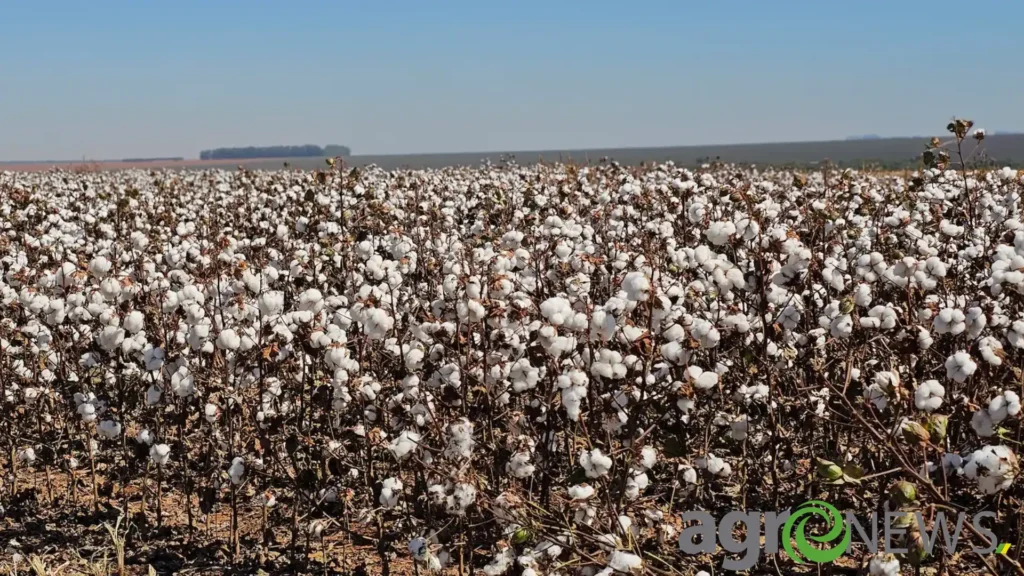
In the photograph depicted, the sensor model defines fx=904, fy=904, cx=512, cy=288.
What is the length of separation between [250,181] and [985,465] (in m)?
13.4

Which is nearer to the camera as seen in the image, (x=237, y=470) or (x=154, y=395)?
(x=237, y=470)

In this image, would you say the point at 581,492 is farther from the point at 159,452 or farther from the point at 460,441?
the point at 159,452

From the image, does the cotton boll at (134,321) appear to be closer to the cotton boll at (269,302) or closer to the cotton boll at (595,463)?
the cotton boll at (269,302)

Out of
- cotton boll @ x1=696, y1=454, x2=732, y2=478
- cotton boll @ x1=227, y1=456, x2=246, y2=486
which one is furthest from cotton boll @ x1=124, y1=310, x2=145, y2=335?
cotton boll @ x1=696, y1=454, x2=732, y2=478

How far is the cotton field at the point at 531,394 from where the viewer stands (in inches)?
137

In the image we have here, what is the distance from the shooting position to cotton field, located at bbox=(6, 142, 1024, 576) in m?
3.47

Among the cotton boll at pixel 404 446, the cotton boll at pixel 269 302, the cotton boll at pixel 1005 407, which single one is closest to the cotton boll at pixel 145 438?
the cotton boll at pixel 269 302

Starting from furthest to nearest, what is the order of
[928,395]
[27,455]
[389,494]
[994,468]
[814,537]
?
1. [27,455]
2. [814,537]
3. [389,494]
4. [928,395]
5. [994,468]

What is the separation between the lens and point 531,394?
4238 mm

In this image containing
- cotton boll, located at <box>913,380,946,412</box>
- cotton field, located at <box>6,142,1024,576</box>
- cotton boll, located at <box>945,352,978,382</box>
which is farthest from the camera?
cotton field, located at <box>6,142,1024,576</box>

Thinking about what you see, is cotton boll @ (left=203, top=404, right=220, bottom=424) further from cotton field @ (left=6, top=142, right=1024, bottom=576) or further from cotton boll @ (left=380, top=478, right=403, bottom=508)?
cotton boll @ (left=380, top=478, right=403, bottom=508)

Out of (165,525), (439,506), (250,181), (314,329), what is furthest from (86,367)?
(250,181)

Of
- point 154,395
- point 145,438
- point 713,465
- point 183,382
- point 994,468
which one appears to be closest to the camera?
point 994,468

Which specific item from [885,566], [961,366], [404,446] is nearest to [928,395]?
[961,366]
